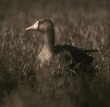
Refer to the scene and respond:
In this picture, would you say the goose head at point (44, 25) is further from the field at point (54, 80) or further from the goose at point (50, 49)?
→ the field at point (54, 80)

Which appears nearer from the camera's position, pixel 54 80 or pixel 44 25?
pixel 54 80

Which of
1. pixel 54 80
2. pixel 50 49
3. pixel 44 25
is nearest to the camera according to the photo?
pixel 54 80

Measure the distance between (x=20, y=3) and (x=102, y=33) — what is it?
14.6 feet

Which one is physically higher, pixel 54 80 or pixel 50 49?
pixel 50 49

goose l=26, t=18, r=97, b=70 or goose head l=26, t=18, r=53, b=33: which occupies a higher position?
goose head l=26, t=18, r=53, b=33

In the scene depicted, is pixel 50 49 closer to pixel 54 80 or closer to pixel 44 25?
pixel 44 25

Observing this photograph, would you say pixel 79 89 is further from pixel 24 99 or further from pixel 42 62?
pixel 42 62

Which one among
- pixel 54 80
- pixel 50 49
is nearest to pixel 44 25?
pixel 50 49

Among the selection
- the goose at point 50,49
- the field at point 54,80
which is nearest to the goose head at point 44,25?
the goose at point 50,49

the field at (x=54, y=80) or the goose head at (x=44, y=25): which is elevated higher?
the goose head at (x=44, y=25)

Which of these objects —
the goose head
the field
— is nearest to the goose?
the goose head

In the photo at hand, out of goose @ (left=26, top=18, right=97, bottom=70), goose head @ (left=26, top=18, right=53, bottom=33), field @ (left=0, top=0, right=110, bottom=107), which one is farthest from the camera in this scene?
goose head @ (left=26, top=18, right=53, bottom=33)

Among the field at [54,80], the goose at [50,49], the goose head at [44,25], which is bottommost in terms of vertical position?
the field at [54,80]

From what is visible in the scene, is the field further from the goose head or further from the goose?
the goose head
